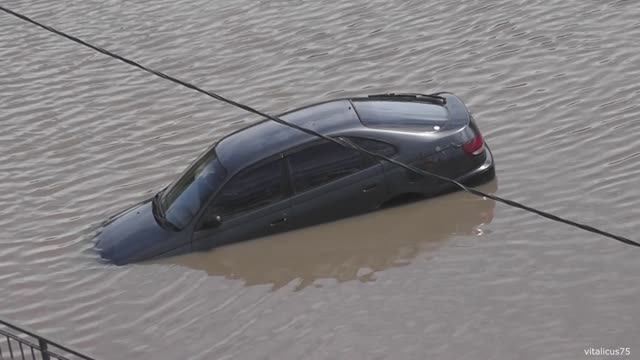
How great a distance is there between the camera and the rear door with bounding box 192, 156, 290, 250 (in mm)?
12133

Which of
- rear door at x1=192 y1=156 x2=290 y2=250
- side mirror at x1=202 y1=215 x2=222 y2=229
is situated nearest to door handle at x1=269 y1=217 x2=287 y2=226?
rear door at x1=192 y1=156 x2=290 y2=250

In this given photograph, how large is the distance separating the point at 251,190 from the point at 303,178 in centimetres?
57

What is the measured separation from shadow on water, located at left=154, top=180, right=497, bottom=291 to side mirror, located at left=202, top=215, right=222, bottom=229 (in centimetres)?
31

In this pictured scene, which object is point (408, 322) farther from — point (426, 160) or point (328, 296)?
point (426, 160)

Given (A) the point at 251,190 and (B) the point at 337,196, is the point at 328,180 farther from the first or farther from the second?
(A) the point at 251,190

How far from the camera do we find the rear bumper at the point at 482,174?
12.5 metres

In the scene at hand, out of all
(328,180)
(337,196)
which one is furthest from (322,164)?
(337,196)

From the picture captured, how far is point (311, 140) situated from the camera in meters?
12.1

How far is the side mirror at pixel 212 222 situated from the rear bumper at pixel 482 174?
2.62m

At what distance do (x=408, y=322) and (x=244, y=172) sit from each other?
2.56 meters

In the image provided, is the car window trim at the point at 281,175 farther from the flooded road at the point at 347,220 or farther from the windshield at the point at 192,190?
the flooded road at the point at 347,220

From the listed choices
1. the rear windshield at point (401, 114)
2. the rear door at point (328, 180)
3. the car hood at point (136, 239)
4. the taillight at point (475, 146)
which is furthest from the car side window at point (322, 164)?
the car hood at point (136, 239)

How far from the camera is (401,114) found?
12.7 m

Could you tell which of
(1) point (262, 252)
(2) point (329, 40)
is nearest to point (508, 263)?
(1) point (262, 252)
